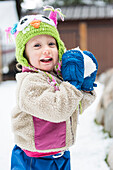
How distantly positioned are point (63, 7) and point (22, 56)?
38.6 ft

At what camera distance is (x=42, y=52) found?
1.49 m

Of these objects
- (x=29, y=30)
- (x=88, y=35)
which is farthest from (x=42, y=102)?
(x=88, y=35)

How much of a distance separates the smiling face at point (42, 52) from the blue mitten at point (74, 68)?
114 mm

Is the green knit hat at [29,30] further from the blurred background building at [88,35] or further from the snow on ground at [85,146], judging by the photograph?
the blurred background building at [88,35]

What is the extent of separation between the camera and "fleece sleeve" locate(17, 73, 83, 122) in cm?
133

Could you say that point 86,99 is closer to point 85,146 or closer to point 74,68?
point 74,68

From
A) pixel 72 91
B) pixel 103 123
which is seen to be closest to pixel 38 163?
pixel 72 91

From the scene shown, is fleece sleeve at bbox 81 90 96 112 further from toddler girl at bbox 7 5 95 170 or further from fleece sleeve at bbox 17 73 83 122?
fleece sleeve at bbox 17 73 83 122

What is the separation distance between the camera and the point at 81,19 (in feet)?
35.6

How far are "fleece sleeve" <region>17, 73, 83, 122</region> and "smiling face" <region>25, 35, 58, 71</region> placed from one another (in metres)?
0.15

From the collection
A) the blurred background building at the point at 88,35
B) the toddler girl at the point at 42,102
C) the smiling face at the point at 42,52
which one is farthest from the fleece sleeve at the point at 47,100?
the blurred background building at the point at 88,35

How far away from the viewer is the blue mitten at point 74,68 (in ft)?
4.66

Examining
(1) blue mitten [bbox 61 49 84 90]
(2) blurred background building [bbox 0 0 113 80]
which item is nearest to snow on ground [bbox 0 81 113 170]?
(1) blue mitten [bbox 61 49 84 90]

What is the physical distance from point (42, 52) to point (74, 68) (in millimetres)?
243
